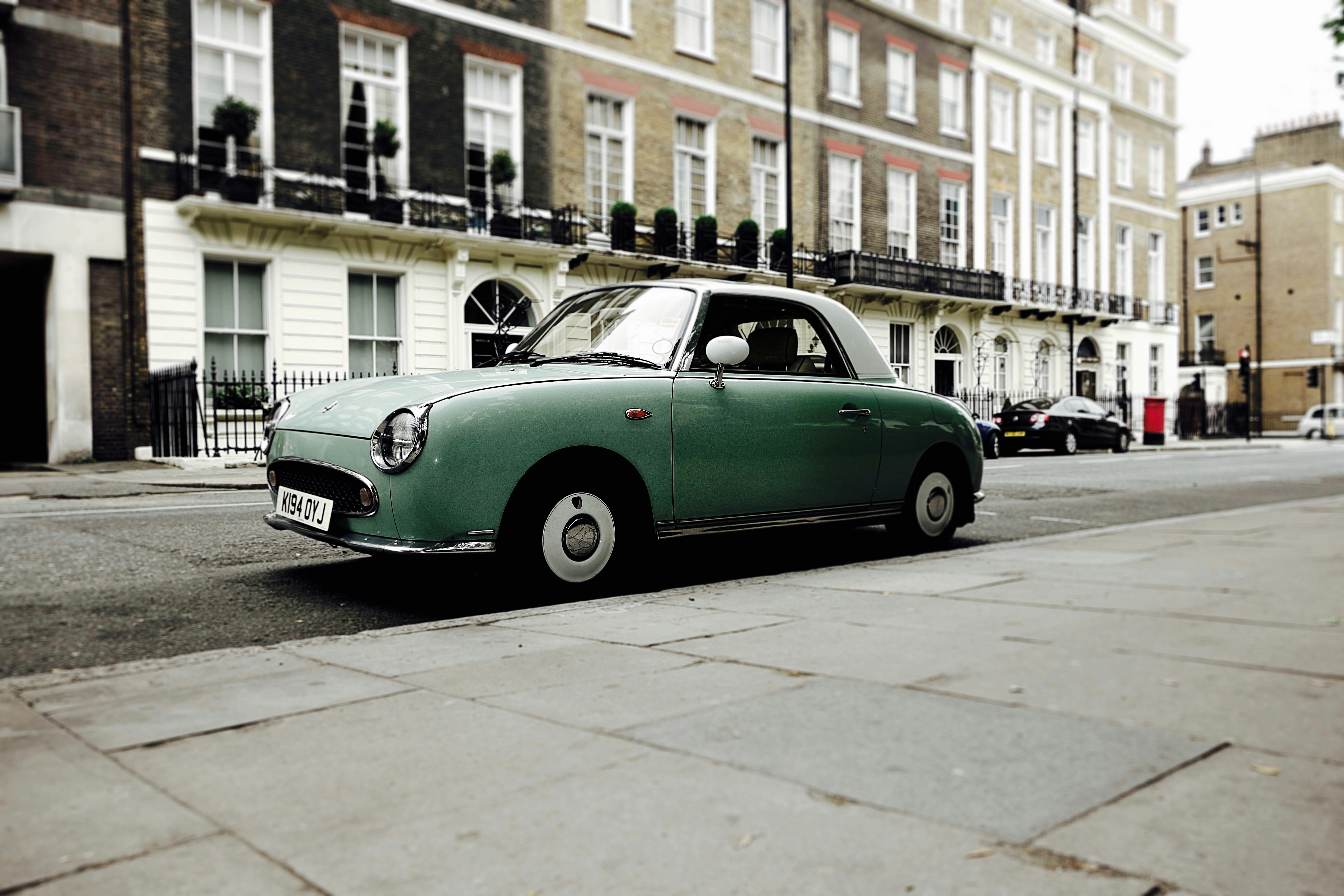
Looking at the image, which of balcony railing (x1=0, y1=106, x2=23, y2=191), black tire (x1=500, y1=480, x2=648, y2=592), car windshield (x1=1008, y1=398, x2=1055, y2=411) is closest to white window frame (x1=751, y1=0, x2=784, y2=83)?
car windshield (x1=1008, y1=398, x2=1055, y2=411)

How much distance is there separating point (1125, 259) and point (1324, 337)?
23.2 meters

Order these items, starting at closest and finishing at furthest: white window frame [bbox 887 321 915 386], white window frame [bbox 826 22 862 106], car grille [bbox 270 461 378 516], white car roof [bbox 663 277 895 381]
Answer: car grille [bbox 270 461 378 516]
white car roof [bbox 663 277 895 381]
white window frame [bbox 826 22 862 106]
white window frame [bbox 887 321 915 386]

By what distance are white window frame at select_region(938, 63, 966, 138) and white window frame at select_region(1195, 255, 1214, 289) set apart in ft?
114

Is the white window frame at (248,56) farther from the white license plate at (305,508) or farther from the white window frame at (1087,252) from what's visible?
the white window frame at (1087,252)

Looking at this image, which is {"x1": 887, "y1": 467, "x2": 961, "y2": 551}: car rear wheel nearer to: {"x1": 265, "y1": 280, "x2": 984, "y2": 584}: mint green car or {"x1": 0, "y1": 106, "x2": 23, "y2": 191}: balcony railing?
{"x1": 265, "y1": 280, "x2": 984, "y2": 584}: mint green car

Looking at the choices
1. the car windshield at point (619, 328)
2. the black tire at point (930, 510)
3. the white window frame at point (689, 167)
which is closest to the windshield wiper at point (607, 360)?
the car windshield at point (619, 328)

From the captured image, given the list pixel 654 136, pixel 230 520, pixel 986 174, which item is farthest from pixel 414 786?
pixel 986 174

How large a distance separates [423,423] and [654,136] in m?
21.5

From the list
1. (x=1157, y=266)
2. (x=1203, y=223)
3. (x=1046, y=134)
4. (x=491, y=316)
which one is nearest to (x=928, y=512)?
(x=491, y=316)

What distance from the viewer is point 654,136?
24672 mm

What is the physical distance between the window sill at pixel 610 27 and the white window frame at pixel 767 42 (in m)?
4.43

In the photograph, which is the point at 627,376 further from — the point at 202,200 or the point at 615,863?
the point at 202,200

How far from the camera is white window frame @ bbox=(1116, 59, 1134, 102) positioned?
41.3m

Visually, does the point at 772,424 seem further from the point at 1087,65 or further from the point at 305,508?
the point at 1087,65
